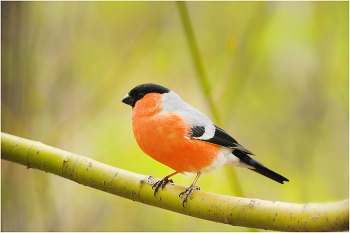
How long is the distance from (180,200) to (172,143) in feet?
0.94

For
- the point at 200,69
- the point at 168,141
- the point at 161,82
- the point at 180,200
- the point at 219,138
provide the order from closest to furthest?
1. the point at 180,200
2. the point at 168,141
3. the point at 219,138
4. the point at 200,69
5. the point at 161,82

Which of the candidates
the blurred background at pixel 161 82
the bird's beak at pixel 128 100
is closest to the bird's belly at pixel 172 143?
the bird's beak at pixel 128 100

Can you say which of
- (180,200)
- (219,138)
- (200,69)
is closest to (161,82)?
(200,69)

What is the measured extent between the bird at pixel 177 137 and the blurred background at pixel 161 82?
0.23 metres

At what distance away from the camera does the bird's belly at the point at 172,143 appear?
4.59 feet

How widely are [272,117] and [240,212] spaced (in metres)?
1.41

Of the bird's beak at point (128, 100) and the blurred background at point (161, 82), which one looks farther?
the blurred background at point (161, 82)

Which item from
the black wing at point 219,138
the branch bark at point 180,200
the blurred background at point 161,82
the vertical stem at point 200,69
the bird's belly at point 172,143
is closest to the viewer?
the branch bark at point 180,200

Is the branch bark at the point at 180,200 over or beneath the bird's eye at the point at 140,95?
beneath

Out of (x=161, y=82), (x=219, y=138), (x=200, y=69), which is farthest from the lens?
(x=161, y=82)

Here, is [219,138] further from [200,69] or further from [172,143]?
[200,69]

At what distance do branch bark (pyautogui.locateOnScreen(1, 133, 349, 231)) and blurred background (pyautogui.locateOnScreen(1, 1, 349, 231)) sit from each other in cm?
65

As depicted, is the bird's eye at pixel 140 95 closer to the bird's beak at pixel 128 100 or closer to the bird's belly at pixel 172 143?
the bird's beak at pixel 128 100

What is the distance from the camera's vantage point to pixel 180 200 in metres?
1.24
